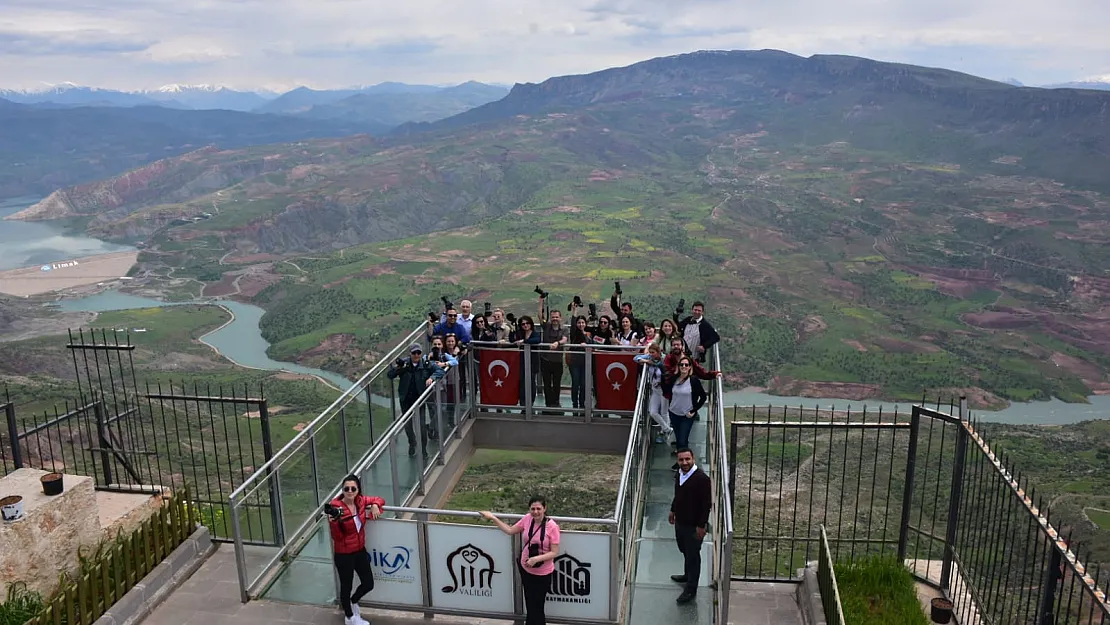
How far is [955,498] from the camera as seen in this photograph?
8.87 metres

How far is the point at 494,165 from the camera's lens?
193875 mm

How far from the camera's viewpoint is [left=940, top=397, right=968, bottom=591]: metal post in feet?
28.3

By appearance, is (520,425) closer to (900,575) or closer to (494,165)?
(900,575)

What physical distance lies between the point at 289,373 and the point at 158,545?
74626mm

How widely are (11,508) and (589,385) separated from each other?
7859mm

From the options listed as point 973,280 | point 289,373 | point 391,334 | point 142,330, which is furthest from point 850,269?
point 142,330

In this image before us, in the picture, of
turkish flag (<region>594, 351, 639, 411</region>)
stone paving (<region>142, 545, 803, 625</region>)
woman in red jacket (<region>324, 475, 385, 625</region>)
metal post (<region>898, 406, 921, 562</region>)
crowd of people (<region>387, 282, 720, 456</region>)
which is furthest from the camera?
turkish flag (<region>594, 351, 639, 411</region>)

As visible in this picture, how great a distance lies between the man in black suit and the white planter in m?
6.76

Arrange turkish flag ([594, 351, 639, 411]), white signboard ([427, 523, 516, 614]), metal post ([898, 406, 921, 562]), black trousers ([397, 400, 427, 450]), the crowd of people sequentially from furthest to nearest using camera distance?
turkish flag ([594, 351, 639, 411]) → black trousers ([397, 400, 427, 450]) → the crowd of people → metal post ([898, 406, 921, 562]) → white signboard ([427, 523, 516, 614])

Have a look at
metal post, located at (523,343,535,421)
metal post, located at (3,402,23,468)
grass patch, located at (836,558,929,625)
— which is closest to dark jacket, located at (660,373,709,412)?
grass patch, located at (836,558,929,625)

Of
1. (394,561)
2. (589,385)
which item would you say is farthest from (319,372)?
(394,561)

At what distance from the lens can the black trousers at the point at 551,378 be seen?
42.8 ft

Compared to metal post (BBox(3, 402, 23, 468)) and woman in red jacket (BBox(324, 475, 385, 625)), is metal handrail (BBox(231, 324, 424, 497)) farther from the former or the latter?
metal post (BBox(3, 402, 23, 468))

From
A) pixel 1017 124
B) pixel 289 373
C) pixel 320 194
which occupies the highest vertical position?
pixel 1017 124
